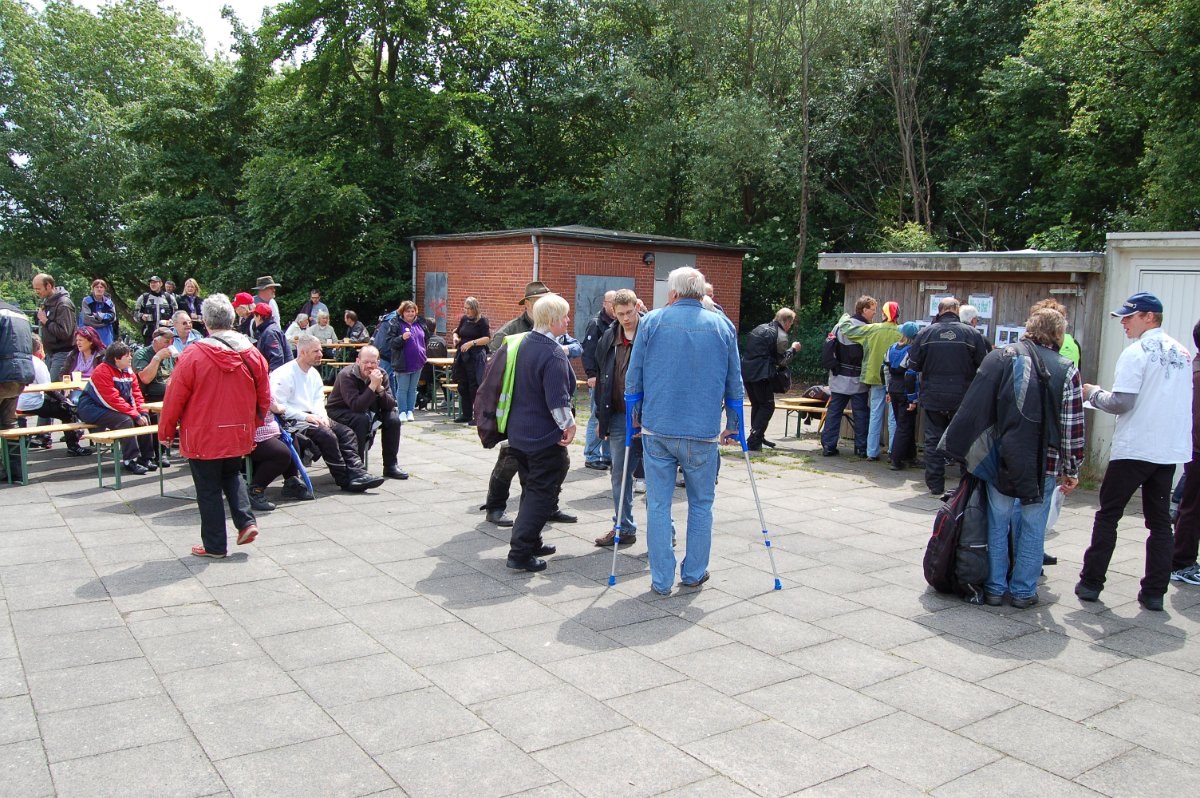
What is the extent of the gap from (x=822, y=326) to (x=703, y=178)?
4.79 meters

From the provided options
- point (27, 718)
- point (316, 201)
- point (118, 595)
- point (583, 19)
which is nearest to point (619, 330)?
point (118, 595)

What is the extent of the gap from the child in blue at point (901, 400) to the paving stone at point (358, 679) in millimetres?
7048

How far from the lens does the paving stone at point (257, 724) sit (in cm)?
373

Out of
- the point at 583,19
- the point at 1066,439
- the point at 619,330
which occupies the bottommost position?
the point at 1066,439

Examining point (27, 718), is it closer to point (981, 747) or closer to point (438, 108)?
point (981, 747)

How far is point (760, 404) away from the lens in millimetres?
11180

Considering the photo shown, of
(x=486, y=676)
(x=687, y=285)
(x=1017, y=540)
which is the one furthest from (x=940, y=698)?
(x=687, y=285)

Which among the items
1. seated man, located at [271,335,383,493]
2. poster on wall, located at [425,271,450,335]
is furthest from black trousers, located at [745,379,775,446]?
poster on wall, located at [425,271,450,335]

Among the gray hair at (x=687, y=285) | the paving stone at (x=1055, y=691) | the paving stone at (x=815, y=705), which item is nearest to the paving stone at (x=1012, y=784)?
the paving stone at (x=815, y=705)

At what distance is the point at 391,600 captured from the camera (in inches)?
219

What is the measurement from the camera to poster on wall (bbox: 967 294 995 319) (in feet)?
34.7

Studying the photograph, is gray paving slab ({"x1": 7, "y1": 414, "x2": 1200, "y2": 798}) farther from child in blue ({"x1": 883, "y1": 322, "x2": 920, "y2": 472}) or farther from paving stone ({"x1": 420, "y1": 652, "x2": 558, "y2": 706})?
child in blue ({"x1": 883, "y1": 322, "x2": 920, "y2": 472})

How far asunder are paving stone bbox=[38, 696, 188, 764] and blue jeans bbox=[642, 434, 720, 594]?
2729 mm

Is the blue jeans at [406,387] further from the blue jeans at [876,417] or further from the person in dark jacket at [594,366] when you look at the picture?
the blue jeans at [876,417]
